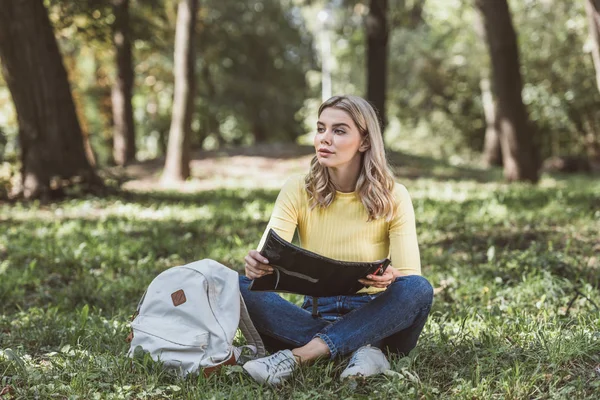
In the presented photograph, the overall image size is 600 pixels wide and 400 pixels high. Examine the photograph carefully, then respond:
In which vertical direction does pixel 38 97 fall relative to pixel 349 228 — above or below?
above

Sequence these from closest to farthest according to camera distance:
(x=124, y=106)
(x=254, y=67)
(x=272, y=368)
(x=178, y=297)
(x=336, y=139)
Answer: (x=272, y=368) < (x=178, y=297) < (x=336, y=139) < (x=124, y=106) < (x=254, y=67)

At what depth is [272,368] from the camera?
321cm

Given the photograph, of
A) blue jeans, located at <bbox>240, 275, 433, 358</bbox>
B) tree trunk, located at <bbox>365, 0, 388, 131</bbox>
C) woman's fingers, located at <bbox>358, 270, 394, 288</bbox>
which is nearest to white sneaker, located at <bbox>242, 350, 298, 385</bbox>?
blue jeans, located at <bbox>240, 275, 433, 358</bbox>

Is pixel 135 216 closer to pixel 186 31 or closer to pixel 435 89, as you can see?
pixel 186 31

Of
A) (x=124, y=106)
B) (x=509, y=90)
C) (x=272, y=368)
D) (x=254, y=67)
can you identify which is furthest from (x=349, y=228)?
(x=254, y=67)

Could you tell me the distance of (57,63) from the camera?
33.2ft

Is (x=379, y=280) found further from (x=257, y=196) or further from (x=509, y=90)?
(x=509, y=90)

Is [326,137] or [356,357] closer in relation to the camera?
[356,357]

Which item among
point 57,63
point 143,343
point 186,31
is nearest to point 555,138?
point 186,31

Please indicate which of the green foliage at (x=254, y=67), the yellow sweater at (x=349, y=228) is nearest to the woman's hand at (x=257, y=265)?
the yellow sweater at (x=349, y=228)

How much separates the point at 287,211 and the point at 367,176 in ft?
1.52

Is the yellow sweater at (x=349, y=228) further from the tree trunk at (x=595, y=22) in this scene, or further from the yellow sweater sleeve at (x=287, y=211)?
the tree trunk at (x=595, y=22)

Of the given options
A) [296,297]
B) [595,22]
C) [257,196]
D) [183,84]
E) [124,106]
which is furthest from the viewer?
[124,106]

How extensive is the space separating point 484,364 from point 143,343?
1.68 metres
